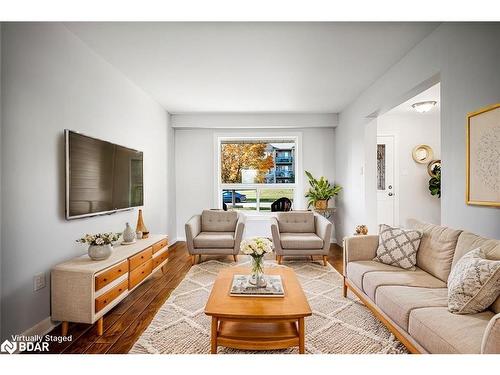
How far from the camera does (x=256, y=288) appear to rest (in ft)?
7.70

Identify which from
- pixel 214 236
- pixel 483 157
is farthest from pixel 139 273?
pixel 483 157

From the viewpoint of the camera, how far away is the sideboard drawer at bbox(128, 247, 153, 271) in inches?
115

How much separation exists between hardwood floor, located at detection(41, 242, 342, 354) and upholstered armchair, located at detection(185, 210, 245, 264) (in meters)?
0.43

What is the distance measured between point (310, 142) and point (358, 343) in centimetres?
466

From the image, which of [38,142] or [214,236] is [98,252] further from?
[214,236]

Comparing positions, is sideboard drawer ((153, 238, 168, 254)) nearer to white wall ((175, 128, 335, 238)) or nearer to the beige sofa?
the beige sofa

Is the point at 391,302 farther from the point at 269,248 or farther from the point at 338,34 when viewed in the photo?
the point at 338,34

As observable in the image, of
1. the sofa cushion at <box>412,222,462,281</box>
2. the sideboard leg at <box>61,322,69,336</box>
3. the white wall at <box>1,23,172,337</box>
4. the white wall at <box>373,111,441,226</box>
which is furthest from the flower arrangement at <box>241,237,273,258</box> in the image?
the white wall at <box>373,111,441,226</box>

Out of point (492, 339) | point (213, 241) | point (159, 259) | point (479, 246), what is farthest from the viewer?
point (213, 241)

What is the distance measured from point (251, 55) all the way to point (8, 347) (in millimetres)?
3289

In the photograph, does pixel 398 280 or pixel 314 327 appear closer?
pixel 398 280

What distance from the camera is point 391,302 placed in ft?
6.75
